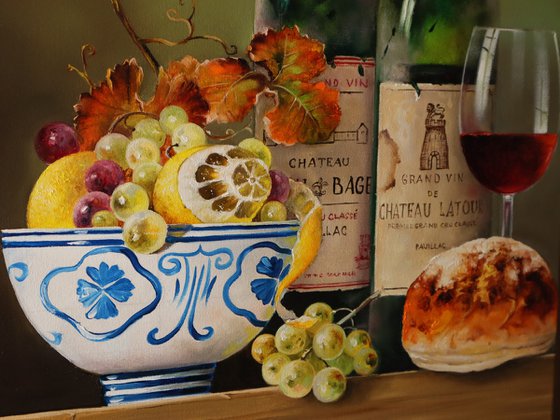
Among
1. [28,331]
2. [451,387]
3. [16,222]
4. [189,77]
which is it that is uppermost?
[189,77]

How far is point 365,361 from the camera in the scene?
0.90m

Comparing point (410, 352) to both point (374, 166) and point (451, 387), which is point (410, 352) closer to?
point (451, 387)

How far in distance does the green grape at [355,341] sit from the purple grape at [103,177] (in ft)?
1.05

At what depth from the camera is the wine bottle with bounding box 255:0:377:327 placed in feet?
2.79

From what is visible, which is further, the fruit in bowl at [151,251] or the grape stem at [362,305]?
the grape stem at [362,305]

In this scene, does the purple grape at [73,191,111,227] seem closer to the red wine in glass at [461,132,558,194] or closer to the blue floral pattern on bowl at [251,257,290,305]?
the blue floral pattern on bowl at [251,257,290,305]

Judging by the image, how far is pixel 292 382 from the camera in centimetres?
84

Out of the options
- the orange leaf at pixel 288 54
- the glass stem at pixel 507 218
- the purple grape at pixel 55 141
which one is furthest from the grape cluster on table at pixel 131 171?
the glass stem at pixel 507 218

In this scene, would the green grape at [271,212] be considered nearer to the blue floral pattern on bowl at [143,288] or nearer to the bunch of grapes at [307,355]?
the blue floral pattern on bowl at [143,288]

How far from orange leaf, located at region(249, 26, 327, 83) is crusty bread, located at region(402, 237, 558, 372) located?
28 centimetres

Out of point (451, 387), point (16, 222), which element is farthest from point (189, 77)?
point (451, 387)

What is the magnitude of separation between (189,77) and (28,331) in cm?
30

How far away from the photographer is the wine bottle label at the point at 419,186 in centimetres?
91

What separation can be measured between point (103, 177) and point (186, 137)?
0.31 ft
